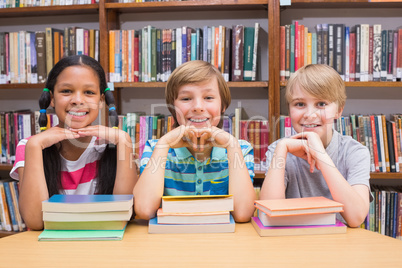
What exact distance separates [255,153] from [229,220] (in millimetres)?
1246

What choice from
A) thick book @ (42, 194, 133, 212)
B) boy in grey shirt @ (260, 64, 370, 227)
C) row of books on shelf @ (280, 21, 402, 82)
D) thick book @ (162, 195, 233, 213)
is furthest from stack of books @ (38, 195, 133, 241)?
row of books on shelf @ (280, 21, 402, 82)

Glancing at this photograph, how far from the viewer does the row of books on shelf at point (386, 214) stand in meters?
2.13

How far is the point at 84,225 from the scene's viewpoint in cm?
99

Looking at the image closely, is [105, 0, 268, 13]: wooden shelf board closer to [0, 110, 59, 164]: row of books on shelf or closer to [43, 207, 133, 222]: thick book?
[0, 110, 59, 164]: row of books on shelf

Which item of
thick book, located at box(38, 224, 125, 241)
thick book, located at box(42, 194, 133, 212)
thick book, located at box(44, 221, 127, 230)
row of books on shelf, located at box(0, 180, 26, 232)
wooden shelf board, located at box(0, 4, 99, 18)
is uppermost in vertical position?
wooden shelf board, located at box(0, 4, 99, 18)

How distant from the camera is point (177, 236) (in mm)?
979

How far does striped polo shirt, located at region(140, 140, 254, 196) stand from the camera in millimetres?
1363

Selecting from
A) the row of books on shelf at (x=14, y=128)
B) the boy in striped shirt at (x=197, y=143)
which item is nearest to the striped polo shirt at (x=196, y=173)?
the boy in striped shirt at (x=197, y=143)

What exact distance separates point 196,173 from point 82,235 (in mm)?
513

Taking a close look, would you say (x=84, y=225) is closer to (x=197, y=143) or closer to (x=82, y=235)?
(x=82, y=235)

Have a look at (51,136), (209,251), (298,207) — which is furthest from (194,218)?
(51,136)

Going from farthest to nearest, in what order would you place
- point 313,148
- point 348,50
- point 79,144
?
point 348,50 < point 79,144 < point 313,148

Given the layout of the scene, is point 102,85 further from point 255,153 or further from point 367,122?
point 367,122

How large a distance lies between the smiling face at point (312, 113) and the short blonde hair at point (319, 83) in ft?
0.06
